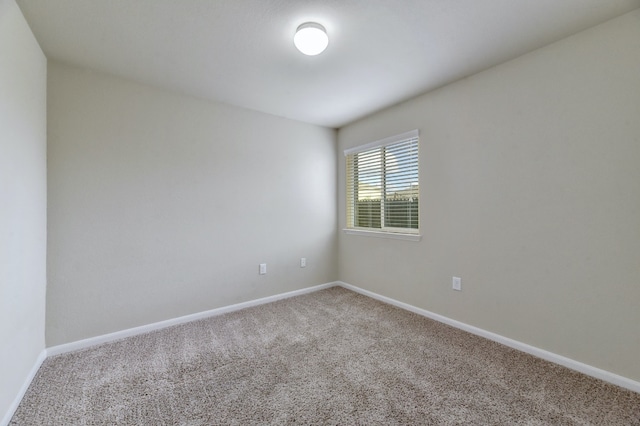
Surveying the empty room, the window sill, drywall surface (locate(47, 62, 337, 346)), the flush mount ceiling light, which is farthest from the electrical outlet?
the flush mount ceiling light

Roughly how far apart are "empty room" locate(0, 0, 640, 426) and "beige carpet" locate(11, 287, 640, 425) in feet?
0.06

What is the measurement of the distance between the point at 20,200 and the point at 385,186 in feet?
10.5

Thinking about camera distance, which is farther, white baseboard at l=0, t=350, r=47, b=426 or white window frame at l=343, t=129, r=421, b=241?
white window frame at l=343, t=129, r=421, b=241

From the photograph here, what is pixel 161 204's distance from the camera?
2670 mm

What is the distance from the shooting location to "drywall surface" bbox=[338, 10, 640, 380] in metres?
1.75

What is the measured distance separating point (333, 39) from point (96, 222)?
8.11 ft

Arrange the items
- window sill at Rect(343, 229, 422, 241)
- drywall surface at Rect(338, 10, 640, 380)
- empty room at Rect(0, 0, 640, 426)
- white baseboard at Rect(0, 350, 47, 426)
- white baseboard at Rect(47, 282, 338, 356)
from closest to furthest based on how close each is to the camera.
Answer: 1. white baseboard at Rect(0, 350, 47, 426)
2. empty room at Rect(0, 0, 640, 426)
3. drywall surface at Rect(338, 10, 640, 380)
4. white baseboard at Rect(47, 282, 338, 356)
5. window sill at Rect(343, 229, 422, 241)

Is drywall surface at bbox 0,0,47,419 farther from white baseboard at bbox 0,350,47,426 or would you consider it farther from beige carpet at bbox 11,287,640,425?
beige carpet at bbox 11,287,640,425

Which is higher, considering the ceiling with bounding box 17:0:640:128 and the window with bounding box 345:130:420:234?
the ceiling with bounding box 17:0:640:128

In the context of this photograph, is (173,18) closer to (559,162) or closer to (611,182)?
(559,162)

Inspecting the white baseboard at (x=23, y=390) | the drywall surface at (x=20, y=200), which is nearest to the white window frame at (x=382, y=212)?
the drywall surface at (x=20, y=200)

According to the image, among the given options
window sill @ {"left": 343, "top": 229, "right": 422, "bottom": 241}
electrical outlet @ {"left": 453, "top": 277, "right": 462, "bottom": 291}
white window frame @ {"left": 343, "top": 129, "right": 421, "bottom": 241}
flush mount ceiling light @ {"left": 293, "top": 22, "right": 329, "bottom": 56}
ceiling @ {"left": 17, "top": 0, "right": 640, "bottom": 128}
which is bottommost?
electrical outlet @ {"left": 453, "top": 277, "right": 462, "bottom": 291}

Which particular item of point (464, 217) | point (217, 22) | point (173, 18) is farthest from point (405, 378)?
point (173, 18)

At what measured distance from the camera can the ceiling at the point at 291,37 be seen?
165cm
